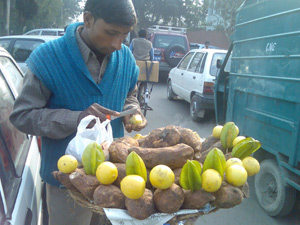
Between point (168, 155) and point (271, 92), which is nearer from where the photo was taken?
point (168, 155)

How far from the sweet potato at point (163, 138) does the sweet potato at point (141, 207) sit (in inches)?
14.1

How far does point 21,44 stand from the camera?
7.31 m

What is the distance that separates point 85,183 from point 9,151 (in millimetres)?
826

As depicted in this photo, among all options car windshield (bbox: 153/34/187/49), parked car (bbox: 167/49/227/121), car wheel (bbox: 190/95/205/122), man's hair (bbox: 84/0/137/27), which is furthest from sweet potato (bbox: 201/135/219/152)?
car windshield (bbox: 153/34/187/49)

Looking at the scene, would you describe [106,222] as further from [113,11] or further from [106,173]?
[113,11]

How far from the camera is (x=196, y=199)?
4.10 feet

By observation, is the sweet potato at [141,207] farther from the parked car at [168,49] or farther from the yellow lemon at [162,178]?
the parked car at [168,49]

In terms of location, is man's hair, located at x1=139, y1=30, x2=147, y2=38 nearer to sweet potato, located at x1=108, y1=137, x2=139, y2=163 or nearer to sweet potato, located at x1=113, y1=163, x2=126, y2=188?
sweet potato, located at x1=108, y1=137, x2=139, y2=163

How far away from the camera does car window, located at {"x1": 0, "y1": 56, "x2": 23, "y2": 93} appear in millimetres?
2517

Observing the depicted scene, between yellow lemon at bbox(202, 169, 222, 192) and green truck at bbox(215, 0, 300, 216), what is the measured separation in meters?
1.92

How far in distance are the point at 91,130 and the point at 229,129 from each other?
79 centimetres

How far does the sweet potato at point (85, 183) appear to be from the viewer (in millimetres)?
1311

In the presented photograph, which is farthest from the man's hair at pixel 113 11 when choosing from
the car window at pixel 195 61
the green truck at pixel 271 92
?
the car window at pixel 195 61

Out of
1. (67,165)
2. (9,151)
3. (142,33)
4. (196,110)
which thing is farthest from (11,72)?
(196,110)
